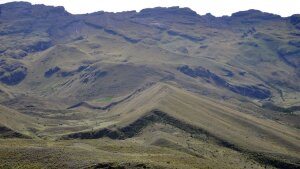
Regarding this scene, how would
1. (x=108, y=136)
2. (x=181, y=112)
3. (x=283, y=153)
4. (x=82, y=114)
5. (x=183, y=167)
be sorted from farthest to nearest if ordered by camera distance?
(x=82, y=114)
(x=181, y=112)
(x=108, y=136)
(x=283, y=153)
(x=183, y=167)

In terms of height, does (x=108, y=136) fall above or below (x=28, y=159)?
below

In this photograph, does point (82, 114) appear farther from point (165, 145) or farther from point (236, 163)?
point (236, 163)

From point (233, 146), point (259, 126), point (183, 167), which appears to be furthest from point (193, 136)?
point (183, 167)

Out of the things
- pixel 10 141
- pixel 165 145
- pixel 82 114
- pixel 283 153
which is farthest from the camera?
pixel 82 114

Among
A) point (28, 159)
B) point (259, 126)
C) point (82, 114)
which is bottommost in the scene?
point (82, 114)

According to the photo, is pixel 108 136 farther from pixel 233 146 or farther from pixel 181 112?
pixel 233 146

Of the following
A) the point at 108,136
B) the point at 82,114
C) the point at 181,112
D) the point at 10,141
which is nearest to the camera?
the point at 10,141

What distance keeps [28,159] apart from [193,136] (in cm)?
5244

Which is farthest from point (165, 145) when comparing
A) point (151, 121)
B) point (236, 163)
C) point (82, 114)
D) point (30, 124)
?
point (82, 114)

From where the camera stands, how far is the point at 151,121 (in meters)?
124

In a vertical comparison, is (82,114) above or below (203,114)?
below

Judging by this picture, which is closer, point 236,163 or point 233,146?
point 236,163

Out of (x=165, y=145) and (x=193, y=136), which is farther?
(x=193, y=136)

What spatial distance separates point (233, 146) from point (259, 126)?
28996mm
